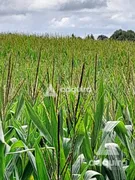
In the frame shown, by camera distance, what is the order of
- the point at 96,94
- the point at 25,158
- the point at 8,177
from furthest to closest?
the point at 96,94 → the point at 25,158 → the point at 8,177

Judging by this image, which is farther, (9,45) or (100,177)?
(9,45)

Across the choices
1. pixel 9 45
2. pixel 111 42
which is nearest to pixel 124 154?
pixel 9 45

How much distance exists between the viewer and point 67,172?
4.72 feet

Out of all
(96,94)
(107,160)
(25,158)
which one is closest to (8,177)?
(25,158)

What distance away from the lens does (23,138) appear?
1.83 metres

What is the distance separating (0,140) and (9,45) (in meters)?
12.5

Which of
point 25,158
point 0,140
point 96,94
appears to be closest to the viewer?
point 0,140

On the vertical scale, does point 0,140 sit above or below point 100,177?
above

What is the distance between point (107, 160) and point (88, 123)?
330 mm

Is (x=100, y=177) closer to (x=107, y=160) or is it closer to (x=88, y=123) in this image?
(x=107, y=160)

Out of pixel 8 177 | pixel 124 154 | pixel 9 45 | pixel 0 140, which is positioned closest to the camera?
pixel 0 140

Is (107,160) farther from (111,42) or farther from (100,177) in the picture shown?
(111,42)

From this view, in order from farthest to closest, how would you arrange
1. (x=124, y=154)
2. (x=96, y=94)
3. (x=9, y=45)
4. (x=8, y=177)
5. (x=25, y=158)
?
(x=9, y=45) < (x=96, y=94) < (x=124, y=154) < (x=25, y=158) < (x=8, y=177)

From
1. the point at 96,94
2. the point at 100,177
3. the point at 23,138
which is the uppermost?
the point at 96,94
